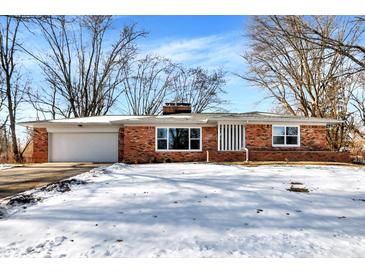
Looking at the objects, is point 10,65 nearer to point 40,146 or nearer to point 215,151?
point 40,146

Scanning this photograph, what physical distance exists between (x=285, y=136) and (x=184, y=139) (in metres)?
5.97

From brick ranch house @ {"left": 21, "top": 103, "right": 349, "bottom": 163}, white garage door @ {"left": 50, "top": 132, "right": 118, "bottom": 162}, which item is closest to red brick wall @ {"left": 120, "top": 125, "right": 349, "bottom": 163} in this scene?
brick ranch house @ {"left": 21, "top": 103, "right": 349, "bottom": 163}

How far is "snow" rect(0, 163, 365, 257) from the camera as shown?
325 cm

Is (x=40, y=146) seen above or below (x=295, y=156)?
above

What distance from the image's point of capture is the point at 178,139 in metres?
15.5

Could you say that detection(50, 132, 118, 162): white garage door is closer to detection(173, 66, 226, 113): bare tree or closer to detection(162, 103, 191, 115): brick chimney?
detection(162, 103, 191, 115): brick chimney

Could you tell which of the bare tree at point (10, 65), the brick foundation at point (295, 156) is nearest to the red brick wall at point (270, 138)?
the brick foundation at point (295, 156)

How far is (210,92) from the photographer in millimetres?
31969

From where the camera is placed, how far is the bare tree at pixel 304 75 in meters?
22.4

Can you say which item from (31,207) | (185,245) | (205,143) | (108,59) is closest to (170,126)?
(205,143)

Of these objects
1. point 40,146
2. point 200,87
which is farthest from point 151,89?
point 40,146

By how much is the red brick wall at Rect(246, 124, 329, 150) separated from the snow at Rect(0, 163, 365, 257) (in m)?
9.00

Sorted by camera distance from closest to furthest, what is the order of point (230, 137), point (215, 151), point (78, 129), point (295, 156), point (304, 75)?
point (215, 151)
point (295, 156)
point (230, 137)
point (78, 129)
point (304, 75)
